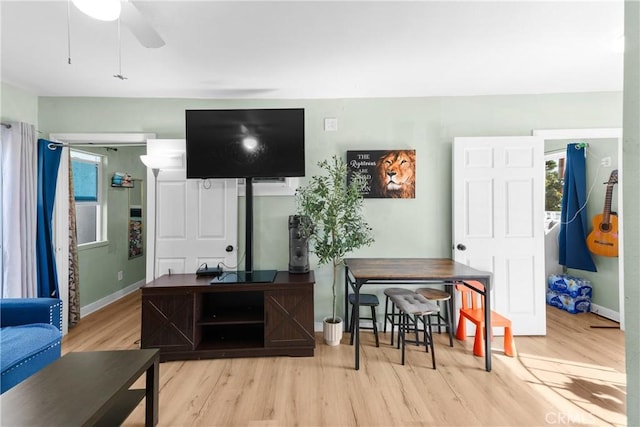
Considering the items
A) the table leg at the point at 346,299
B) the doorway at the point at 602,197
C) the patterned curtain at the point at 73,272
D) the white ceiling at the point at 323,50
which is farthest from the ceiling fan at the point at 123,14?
the doorway at the point at 602,197

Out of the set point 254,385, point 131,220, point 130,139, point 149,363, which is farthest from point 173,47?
point 131,220

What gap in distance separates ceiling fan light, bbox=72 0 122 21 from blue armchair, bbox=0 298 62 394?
1916 millimetres

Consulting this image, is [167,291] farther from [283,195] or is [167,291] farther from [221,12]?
[221,12]

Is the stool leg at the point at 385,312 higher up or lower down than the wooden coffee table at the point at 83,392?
lower down

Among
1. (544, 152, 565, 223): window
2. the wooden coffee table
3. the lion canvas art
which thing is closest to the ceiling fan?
the wooden coffee table

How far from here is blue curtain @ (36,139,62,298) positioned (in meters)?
2.96

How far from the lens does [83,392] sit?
4.35 feet

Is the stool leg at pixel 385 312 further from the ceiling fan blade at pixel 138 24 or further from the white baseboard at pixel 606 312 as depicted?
the ceiling fan blade at pixel 138 24

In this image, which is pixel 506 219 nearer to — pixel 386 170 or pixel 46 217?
pixel 386 170

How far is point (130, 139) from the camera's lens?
322cm

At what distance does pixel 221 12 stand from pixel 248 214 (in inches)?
65.2

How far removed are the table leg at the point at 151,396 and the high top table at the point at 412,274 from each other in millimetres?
1398

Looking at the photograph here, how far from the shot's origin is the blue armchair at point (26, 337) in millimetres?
1754

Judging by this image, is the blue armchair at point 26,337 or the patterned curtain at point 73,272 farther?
the patterned curtain at point 73,272
